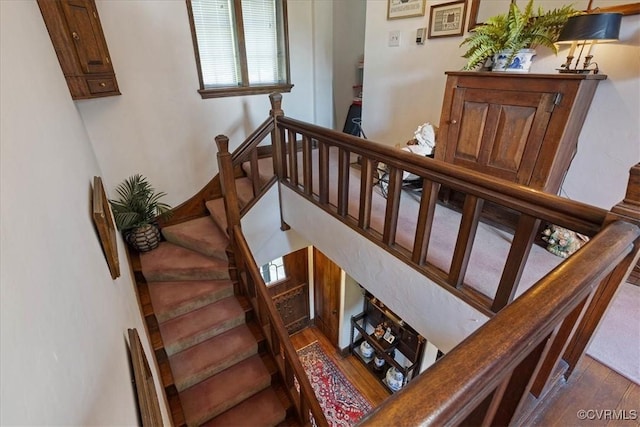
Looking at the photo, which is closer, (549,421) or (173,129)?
(549,421)

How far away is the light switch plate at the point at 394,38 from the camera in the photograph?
2742 millimetres

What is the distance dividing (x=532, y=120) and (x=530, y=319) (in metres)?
1.62

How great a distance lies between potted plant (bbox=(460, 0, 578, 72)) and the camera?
172 cm

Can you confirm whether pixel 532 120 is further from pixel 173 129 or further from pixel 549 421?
pixel 173 129

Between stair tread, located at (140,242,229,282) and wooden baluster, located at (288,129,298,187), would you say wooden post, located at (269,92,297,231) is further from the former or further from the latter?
stair tread, located at (140,242,229,282)

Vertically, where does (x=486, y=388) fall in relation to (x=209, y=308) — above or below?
above

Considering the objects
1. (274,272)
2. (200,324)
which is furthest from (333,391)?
(200,324)

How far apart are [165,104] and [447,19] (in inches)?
103

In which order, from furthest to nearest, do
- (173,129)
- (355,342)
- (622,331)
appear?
1. (355,342)
2. (173,129)
3. (622,331)

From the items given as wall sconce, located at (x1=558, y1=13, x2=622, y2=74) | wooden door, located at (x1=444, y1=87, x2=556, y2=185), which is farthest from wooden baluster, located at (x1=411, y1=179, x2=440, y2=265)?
wall sconce, located at (x1=558, y1=13, x2=622, y2=74)

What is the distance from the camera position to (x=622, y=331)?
58.6 inches

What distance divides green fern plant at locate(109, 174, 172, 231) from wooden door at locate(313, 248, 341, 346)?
7.94 ft

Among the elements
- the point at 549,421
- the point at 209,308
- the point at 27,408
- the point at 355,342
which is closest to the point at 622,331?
the point at 549,421

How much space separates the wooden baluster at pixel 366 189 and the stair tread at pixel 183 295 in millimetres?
1648
